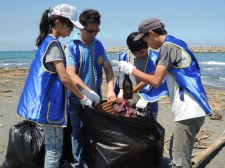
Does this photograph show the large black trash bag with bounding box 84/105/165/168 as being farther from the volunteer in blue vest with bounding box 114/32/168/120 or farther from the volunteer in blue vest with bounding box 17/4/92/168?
the volunteer in blue vest with bounding box 17/4/92/168

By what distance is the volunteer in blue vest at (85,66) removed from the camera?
326 cm

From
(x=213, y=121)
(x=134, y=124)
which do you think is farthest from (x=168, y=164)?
(x=213, y=121)

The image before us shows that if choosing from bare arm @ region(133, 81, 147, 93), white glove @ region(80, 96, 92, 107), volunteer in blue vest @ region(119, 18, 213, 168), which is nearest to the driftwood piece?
volunteer in blue vest @ region(119, 18, 213, 168)

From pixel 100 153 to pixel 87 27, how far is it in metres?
1.24

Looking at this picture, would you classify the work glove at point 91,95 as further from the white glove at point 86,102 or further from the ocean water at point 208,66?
the ocean water at point 208,66

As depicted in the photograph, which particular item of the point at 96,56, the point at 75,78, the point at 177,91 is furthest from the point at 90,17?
the point at 177,91

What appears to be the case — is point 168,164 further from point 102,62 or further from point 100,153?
point 102,62

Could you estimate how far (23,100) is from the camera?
2926 mm

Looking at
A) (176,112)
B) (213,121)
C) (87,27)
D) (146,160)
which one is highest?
(87,27)

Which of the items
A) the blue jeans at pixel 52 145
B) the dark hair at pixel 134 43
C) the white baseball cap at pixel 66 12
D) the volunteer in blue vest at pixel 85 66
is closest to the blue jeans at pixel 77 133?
the volunteer in blue vest at pixel 85 66

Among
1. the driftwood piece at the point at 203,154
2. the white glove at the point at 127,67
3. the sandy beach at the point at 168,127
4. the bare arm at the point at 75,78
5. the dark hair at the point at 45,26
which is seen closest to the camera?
the dark hair at the point at 45,26

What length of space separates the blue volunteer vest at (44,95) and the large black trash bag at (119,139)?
1.40ft

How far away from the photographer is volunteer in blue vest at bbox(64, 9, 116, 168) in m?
3.26

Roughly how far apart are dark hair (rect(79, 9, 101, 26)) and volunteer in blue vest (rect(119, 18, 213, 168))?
530 mm
